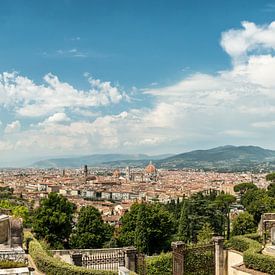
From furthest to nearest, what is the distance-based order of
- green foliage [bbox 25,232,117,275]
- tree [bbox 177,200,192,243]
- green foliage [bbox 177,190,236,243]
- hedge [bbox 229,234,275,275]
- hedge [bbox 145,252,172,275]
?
tree [bbox 177,200,192,243], green foliage [bbox 177,190,236,243], hedge [bbox 145,252,172,275], hedge [bbox 229,234,275,275], green foliage [bbox 25,232,117,275]

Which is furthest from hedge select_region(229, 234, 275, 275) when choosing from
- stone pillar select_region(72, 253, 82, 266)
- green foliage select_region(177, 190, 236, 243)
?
green foliage select_region(177, 190, 236, 243)

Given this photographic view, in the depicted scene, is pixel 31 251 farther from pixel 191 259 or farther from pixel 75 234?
pixel 75 234

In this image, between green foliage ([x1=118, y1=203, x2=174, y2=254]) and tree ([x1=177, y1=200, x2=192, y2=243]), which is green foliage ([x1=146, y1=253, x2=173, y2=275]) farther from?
tree ([x1=177, y1=200, x2=192, y2=243])

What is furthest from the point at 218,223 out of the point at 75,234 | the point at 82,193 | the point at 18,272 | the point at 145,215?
the point at 82,193

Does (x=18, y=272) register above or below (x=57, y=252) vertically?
above

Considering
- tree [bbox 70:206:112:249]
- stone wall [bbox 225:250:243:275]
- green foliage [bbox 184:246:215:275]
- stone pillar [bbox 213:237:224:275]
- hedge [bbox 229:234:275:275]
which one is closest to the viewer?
green foliage [bbox 184:246:215:275]

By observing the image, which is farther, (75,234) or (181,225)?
(181,225)

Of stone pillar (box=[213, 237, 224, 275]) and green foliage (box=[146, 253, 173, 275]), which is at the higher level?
stone pillar (box=[213, 237, 224, 275])
